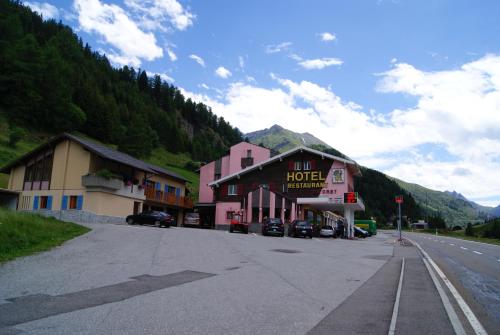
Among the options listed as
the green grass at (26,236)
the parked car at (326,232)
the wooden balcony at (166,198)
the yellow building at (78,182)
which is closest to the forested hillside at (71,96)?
the yellow building at (78,182)

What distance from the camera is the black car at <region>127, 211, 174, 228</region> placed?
35.3 metres

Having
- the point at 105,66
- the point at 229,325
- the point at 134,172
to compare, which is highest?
the point at 105,66

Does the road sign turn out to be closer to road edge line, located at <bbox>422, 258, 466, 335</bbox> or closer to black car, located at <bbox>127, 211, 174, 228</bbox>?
black car, located at <bbox>127, 211, 174, 228</bbox>

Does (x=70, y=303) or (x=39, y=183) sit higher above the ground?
(x=39, y=183)

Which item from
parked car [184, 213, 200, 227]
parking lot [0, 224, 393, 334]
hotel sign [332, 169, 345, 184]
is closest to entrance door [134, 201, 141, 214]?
parked car [184, 213, 200, 227]

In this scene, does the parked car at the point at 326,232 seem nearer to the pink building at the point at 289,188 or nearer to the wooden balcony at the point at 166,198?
the pink building at the point at 289,188

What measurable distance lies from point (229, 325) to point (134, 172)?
4007cm

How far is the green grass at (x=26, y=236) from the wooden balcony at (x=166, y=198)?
26438 millimetres

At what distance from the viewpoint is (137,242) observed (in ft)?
62.0

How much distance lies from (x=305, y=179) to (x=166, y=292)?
38464 mm

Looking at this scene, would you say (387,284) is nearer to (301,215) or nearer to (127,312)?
(127,312)

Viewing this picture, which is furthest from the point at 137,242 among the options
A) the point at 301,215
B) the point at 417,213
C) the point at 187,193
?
the point at 417,213

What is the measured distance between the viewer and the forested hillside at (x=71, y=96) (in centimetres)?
6806

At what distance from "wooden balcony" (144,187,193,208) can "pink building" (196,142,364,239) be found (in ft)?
18.3
